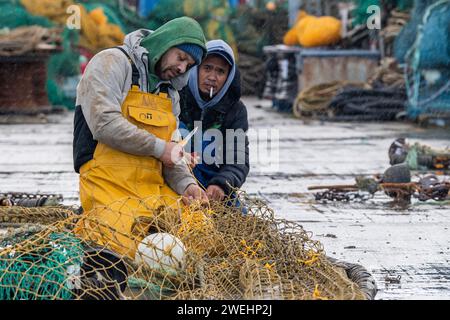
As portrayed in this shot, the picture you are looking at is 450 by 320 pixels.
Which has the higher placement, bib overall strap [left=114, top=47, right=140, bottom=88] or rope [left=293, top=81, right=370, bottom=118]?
bib overall strap [left=114, top=47, right=140, bottom=88]

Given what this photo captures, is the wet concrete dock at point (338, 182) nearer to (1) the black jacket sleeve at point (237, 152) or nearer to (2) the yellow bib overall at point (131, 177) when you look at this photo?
(1) the black jacket sleeve at point (237, 152)

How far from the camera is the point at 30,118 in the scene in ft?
52.5

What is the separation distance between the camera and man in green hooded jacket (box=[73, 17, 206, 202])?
4.60 metres

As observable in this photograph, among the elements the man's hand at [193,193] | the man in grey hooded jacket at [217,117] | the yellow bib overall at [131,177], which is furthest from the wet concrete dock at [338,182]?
the yellow bib overall at [131,177]

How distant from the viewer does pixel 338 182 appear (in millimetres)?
8789

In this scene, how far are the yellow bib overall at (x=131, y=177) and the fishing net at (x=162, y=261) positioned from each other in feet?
0.07

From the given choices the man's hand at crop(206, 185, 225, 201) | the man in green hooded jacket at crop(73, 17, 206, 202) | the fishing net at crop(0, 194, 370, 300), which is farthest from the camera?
the man's hand at crop(206, 185, 225, 201)

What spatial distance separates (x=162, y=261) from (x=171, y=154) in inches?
33.5

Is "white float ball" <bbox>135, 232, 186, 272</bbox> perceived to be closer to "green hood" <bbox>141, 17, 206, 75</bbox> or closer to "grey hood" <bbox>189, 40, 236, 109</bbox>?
"green hood" <bbox>141, 17, 206, 75</bbox>

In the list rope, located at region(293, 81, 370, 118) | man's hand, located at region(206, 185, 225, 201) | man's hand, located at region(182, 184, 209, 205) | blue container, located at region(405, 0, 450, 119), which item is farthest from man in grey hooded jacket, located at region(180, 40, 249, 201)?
rope, located at region(293, 81, 370, 118)

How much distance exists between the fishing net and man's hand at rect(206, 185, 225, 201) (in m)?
0.63

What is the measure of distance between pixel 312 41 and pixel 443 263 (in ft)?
41.8

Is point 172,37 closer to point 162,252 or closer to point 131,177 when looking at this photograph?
point 131,177

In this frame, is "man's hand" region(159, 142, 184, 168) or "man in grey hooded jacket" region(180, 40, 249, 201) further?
"man in grey hooded jacket" region(180, 40, 249, 201)
